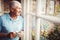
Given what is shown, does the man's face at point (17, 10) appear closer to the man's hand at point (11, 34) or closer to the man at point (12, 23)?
the man at point (12, 23)

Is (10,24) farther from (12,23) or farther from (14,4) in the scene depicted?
(14,4)

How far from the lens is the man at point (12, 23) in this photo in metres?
1.86

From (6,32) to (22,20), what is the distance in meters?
0.29

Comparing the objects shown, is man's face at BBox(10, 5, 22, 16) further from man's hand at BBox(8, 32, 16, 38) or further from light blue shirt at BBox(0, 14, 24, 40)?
man's hand at BBox(8, 32, 16, 38)

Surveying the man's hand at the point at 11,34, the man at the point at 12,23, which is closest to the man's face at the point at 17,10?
the man at the point at 12,23

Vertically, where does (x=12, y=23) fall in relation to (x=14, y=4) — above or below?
below

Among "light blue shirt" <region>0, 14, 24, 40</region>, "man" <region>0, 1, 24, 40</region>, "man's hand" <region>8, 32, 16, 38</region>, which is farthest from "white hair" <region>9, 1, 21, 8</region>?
"man's hand" <region>8, 32, 16, 38</region>

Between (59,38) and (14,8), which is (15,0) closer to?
(14,8)

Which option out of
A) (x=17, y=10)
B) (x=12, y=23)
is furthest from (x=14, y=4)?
(x=12, y=23)

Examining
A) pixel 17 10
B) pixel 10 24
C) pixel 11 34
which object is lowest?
pixel 11 34

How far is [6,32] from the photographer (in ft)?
6.18

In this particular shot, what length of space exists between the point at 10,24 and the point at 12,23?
0.11ft

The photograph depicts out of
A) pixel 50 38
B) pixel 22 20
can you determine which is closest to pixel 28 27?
pixel 22 20

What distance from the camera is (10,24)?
190 centimetres
